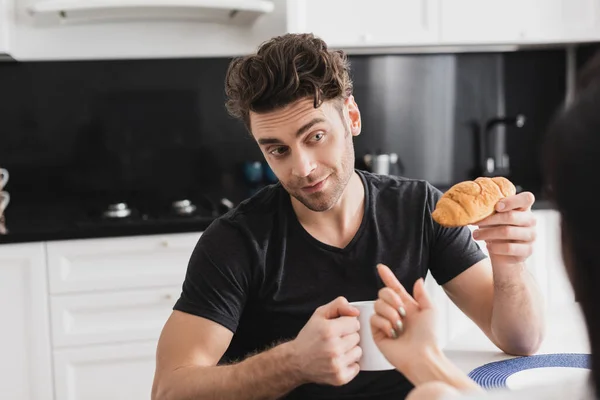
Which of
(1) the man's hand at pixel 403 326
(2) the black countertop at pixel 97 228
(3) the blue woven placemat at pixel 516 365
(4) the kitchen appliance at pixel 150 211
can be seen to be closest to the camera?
(1) the man's hand at pixel 403 326

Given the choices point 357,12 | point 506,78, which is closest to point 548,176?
point 357,12

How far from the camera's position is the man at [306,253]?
143 centimetres

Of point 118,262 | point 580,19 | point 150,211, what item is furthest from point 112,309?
point 580,19

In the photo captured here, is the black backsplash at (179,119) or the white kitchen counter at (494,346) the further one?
the black backsplash at (179,119)

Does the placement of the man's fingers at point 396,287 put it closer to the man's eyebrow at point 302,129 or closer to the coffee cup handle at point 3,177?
the man's eyebrow at point 302,129

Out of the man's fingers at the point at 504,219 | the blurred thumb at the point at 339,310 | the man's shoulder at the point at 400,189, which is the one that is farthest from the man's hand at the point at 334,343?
the man's shoulder at the point at 400,189

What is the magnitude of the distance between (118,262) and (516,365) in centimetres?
180

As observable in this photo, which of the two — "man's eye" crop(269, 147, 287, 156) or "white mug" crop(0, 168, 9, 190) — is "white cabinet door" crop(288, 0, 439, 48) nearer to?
"white mug" crop(0, 168, 9, 190)

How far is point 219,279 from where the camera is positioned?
59.2 inches

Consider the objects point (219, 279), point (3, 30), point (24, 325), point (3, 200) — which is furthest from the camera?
point (3, 200)

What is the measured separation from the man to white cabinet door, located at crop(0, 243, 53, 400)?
1.42 meters

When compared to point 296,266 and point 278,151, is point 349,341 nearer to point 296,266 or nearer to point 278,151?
point 296,266

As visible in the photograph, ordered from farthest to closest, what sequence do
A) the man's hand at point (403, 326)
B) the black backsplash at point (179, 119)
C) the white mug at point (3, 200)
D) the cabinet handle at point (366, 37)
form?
the black backsplash at point (179, 119) → the cabinet handle at point (366, 37) → the white mug at point (3, 200) → the man's hand at point (403, 326)

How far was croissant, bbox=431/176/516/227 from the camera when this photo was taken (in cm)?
134
